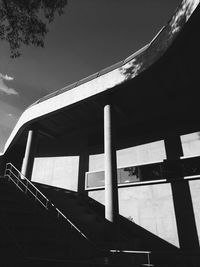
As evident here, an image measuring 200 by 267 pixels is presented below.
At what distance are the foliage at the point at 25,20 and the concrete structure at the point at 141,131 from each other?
472 cm

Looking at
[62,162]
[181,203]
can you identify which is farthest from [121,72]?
[62,162]

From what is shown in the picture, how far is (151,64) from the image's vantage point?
9.28m

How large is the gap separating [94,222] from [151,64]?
27.2 ft

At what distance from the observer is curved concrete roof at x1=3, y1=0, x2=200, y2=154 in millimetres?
7927

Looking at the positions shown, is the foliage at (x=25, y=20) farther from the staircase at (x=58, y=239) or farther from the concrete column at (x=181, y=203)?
the concrete column at (x=181, y=203)

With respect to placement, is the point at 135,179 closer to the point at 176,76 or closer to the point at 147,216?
the point at 147,216

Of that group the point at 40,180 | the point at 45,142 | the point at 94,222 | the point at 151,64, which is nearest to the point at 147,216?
the point at 94,222

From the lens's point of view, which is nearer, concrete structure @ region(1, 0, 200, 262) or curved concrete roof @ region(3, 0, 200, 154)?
curved concrete roof @ region(3, 0, 200, 154)

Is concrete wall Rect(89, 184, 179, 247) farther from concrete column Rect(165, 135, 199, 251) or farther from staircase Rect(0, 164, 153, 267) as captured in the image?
staircase Rect(0, 164, 153, 267)

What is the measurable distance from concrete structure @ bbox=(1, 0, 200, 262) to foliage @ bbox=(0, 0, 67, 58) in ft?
15.5

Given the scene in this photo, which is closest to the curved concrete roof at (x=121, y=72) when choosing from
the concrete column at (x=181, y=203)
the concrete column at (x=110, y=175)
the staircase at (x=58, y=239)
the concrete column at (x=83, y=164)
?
the concrete column at (x=110, y=175)

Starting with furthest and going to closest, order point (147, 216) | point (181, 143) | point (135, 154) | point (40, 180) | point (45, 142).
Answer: point (45, 142), point (40, 180), point (135, 154), point (181, 143), point (147, 216)

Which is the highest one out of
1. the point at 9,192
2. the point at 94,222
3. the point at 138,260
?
the point at 9,192

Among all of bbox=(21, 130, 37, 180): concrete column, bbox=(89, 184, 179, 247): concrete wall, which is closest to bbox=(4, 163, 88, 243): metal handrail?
bbox=(21, 130, 37, 180): concrete column
